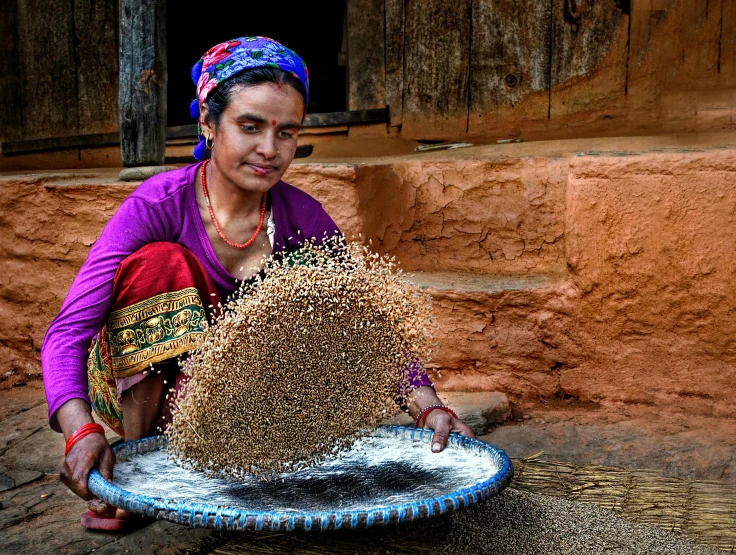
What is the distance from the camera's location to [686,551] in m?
1.96

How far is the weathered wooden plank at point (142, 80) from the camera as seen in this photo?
3449mm

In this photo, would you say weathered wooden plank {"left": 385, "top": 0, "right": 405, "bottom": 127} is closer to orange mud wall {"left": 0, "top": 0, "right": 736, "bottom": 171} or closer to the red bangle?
orange mud wall {"left": 0, "top": 0, "right": 736, "bottom": 171}

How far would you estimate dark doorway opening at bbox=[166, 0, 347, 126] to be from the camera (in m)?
5.82

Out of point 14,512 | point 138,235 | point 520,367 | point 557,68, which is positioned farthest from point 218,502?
point 557,68

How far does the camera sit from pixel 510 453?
2.74 meters

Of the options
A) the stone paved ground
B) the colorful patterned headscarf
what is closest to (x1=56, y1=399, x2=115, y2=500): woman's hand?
the stone paved ground

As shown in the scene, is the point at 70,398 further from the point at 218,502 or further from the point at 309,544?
the point at 309,544

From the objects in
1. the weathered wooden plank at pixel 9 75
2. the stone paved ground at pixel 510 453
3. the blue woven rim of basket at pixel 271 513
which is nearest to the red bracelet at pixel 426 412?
the blue woven rim of basket at pixel 271 513

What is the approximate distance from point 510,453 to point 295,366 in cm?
107

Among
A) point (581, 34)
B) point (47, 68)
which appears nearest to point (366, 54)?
point (581, 34)

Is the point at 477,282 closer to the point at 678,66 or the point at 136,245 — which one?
the point at 678,66

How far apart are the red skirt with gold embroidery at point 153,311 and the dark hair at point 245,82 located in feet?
1.20

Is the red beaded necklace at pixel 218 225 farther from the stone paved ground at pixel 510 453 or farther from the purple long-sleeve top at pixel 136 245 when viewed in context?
the stone paved ground at pixel 510 453

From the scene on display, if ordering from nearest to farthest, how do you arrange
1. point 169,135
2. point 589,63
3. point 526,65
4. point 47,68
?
point 589,63 → point 526,65 → point 169,135 → point 47,68
